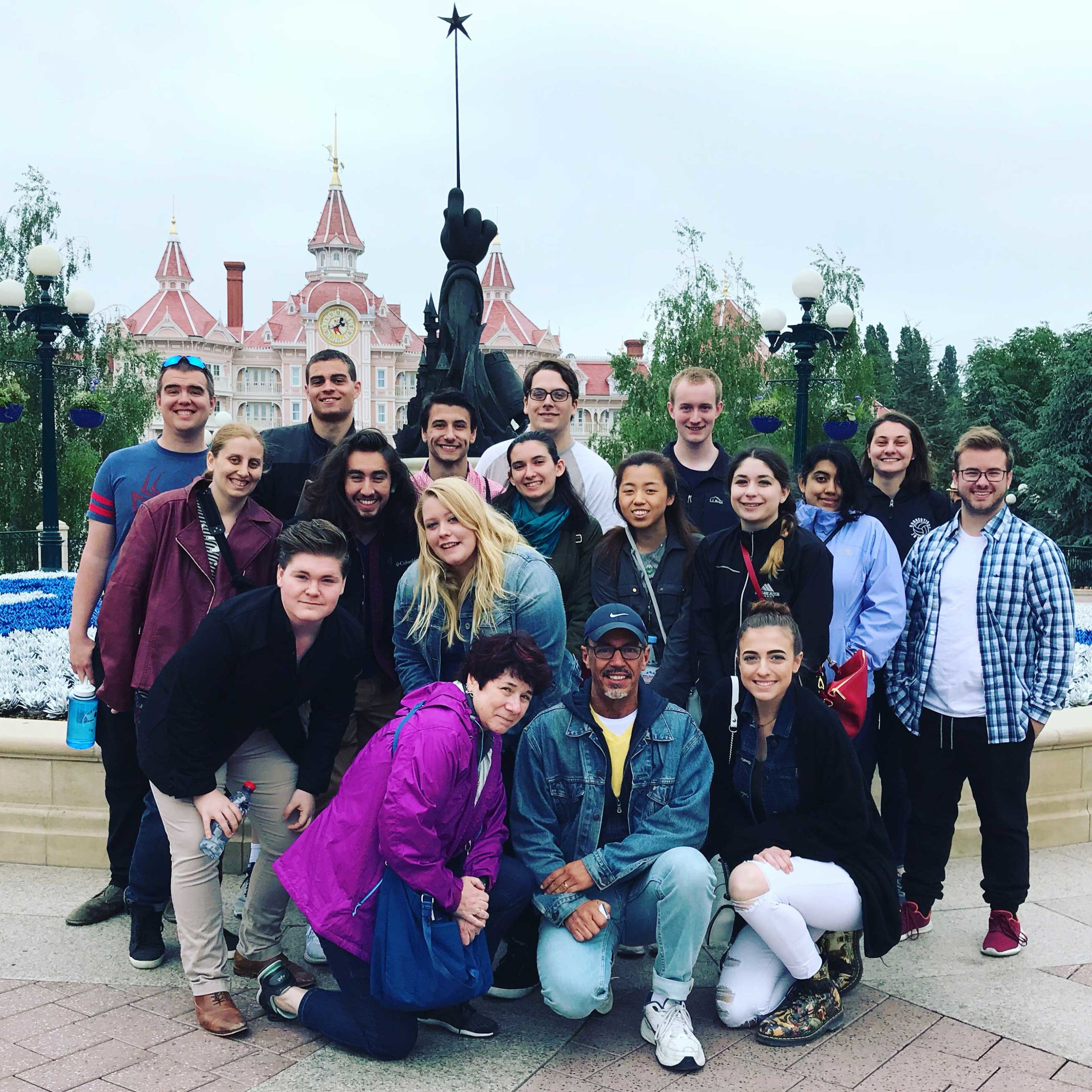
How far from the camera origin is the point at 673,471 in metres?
3.90

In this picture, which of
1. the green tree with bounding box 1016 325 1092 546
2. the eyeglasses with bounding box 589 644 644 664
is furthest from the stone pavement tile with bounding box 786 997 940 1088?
the green tree with bounding box 1016 325 1092 546

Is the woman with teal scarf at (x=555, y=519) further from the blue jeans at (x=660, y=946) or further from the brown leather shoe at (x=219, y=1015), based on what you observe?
the brown leather shoe at (x=219, y=1015)

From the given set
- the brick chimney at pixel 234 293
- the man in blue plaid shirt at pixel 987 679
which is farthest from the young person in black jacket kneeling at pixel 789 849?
the brick chimney at pixel 234 293

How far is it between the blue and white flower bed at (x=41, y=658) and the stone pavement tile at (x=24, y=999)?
199 centimetres

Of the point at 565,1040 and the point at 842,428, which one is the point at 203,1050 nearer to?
the point at 565,1040

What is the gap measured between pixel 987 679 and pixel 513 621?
1.83 m

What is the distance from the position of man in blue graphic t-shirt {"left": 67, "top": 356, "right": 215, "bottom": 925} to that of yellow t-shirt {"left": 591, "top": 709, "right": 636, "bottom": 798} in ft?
5.82

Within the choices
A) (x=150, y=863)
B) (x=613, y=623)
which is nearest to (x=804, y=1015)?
(x=613, y=623)

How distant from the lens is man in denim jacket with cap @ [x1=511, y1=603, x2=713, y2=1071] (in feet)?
10.5

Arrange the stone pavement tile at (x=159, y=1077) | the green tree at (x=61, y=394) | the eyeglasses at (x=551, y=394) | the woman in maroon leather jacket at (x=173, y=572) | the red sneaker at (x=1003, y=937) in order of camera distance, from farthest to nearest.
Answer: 1. the green tree at (x=61, y=394)
2. the eyeglasses at (x=551, y=394)
3. the red sneaker at (x=1003, y=937)
4. the woman in maroon leather jacket at (x=173, y=572)
5. the stone pavement tile at (x=159, y=1077)

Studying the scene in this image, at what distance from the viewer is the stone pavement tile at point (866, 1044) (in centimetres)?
302

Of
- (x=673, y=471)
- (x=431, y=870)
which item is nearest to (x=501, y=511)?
(x=673, y=471)

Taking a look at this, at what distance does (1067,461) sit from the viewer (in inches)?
1176

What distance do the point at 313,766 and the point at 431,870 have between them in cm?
→ 71
